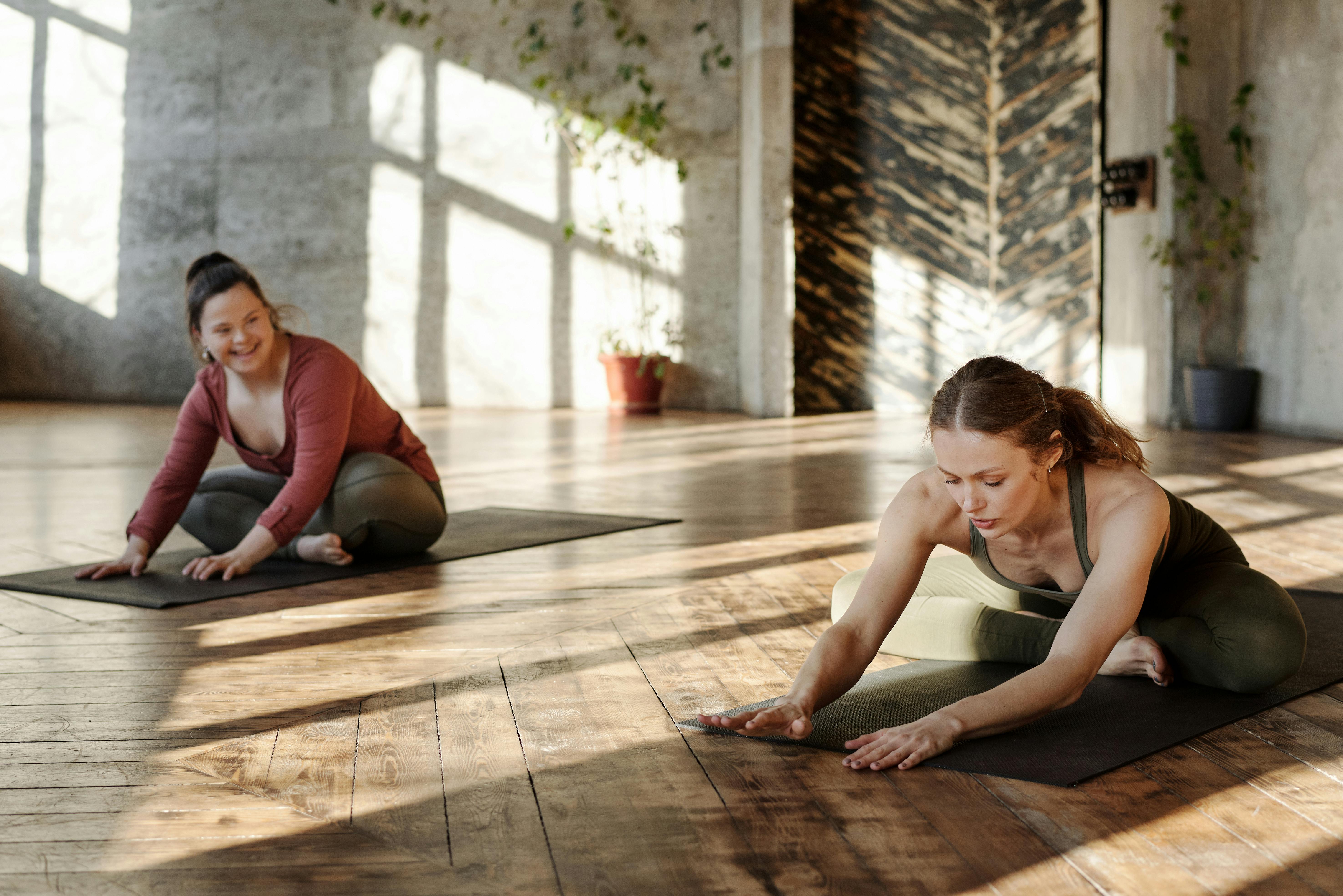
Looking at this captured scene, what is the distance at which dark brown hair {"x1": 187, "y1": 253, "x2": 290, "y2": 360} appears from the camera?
312 centimetres

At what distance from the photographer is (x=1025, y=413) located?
179 cm

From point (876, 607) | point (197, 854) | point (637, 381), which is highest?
point (637, 381)

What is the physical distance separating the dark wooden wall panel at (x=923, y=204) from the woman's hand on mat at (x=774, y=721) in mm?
7228

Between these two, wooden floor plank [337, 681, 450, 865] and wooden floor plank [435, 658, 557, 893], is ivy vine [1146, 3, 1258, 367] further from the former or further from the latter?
wooden floor plank [337, 681, 450, 865]

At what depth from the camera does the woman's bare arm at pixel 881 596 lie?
6.18ft

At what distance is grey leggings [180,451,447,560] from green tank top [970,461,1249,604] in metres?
1.81

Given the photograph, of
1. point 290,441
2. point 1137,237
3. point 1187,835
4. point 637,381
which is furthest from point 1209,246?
point 1187,835

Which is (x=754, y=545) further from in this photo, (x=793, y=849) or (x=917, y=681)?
(x=793, y=849)

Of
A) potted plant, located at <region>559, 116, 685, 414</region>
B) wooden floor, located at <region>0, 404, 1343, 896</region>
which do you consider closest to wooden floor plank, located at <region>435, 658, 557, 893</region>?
wooden floor, located at <region>0, 404, 1343, 896</region>

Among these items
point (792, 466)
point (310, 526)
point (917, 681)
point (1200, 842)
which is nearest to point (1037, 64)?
point (792, 466)

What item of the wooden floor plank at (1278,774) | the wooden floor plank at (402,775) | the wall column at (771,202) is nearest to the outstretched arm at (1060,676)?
the wooden floor plank at (1278,774)

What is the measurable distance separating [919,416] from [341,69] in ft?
15.8

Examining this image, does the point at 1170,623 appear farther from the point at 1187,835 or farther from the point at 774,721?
the point at 774,721

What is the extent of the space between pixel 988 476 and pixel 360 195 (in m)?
8.25
